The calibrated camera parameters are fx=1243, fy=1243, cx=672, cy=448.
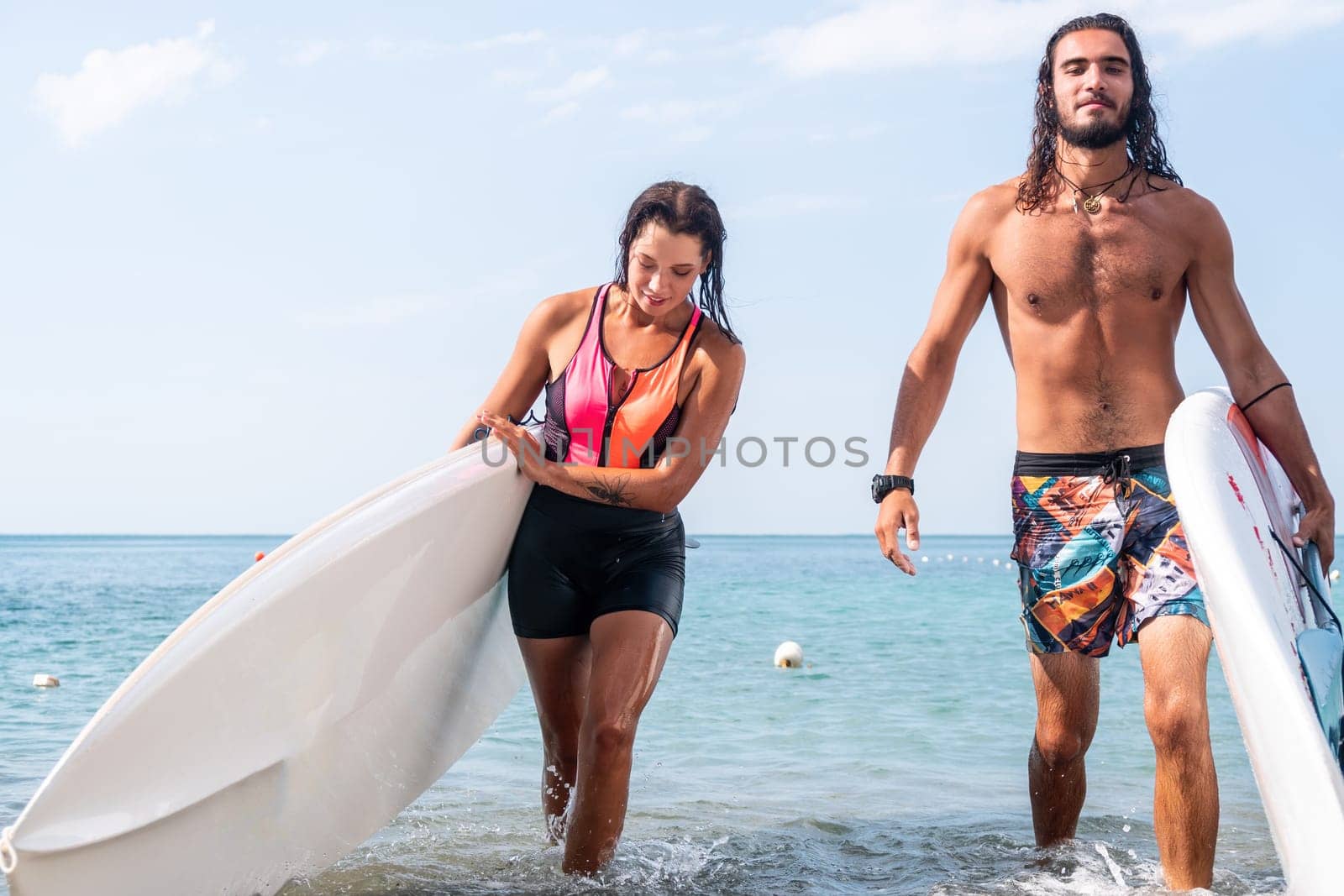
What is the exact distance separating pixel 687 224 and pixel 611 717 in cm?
127

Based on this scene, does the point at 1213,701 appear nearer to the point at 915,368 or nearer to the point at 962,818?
the point at 962,818

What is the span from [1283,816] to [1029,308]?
141 centimetres

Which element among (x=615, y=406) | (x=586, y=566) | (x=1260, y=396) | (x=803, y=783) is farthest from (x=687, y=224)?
(x=803, y=783)

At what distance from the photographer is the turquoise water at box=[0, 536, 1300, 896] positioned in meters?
3.57

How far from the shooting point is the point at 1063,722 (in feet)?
10.6

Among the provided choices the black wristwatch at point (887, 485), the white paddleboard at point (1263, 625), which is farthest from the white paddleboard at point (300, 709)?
the white paddleboard at point (1263, 625)

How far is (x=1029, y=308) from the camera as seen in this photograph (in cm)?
313

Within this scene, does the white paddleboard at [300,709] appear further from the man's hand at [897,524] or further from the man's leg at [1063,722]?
the man's leg at [1063,722]

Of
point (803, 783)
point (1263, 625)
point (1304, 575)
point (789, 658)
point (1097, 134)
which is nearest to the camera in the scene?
point (1263, 625)

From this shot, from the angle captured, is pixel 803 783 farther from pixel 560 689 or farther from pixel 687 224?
pixel 687 224

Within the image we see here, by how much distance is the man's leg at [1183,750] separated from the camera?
2.66 metres

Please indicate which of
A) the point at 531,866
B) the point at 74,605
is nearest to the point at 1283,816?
the point at 531,866

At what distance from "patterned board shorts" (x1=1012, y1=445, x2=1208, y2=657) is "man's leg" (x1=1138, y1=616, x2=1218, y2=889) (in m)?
0.09

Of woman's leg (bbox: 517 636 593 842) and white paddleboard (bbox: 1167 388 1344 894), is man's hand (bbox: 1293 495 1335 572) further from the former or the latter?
woman's leg (bbox: 517 636 593 842)
